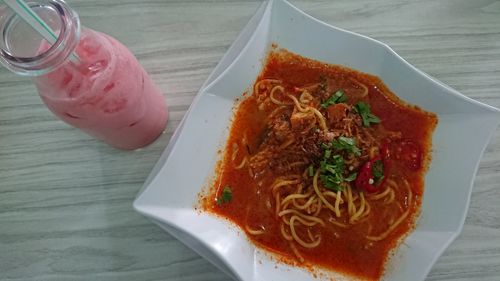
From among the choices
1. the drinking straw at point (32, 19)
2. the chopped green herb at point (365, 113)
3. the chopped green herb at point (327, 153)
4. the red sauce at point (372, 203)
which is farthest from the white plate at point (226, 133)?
the drinking straw at point (32, 19)

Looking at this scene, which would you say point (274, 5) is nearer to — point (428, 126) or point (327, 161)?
point (327, 161)

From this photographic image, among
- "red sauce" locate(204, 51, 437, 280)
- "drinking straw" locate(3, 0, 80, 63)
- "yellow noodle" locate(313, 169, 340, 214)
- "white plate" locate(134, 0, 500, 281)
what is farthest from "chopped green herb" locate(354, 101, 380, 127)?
"drinking straw" locate(3, 0, 80, 63)

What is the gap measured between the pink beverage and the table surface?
264 millimetres

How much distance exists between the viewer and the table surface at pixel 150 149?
5.78ft

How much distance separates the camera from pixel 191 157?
5.59 feet

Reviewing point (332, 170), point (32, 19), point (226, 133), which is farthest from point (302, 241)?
point (32, 19)

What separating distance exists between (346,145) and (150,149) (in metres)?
0.82

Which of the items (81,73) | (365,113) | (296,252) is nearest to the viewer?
(81,73)

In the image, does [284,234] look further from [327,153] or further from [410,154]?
[410,154]

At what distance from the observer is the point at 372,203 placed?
1890mm

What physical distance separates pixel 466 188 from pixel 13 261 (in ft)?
5.88

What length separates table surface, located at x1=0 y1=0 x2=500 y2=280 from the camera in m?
1.76

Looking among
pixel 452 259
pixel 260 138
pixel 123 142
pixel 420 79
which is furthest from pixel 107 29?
pixel 452 259

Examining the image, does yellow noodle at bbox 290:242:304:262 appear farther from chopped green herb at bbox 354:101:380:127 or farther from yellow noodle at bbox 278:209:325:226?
chopped green herb at bbox 354:101:380:127
